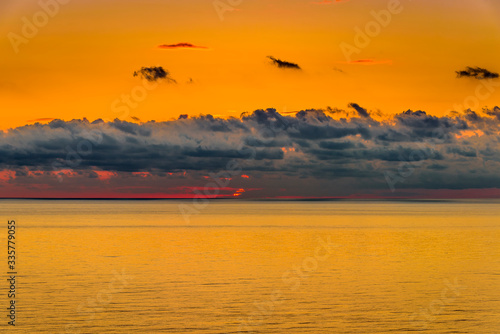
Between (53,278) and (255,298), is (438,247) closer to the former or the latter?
(255,298)

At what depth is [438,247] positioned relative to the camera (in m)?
95.2

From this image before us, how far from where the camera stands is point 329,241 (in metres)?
107

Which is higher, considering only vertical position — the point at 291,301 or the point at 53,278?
the point at 53,278

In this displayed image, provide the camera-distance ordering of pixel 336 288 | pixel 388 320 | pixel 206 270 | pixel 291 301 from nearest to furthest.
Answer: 1. pixel 388 320
2. pixel 291 301
3. pixel 336 288
4. pixel 206 270

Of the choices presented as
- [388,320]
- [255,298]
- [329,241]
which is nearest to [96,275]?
[255,298]

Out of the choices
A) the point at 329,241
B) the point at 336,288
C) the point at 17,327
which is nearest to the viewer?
the point at 17,327

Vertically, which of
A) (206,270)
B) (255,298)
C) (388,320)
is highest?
(206,270)

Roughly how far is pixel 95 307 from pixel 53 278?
15.5 metres

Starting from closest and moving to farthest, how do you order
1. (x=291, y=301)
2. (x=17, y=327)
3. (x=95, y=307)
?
1. (x=17, y=327)
2. (x=95, y=307)
3. (x=291, y=301)

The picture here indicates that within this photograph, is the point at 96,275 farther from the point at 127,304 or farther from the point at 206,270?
the point at 127,304

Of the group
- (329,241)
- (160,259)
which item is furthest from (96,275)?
(329,241)

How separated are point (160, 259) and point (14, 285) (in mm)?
22898

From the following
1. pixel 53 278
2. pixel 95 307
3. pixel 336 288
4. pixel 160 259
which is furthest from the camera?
pixel 160 259

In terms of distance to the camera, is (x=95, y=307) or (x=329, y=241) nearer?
(x=95, y=307)
